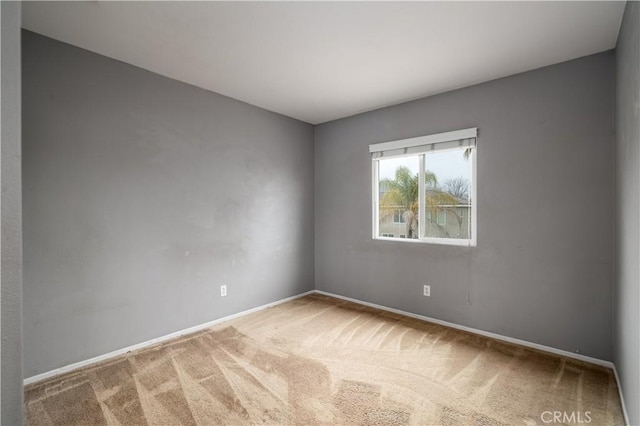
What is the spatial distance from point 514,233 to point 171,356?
130 inches

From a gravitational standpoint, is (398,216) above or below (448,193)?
below

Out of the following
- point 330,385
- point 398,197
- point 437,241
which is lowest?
point 330,385

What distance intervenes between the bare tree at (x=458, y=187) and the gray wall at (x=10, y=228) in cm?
341

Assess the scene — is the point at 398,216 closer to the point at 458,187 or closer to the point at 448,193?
the point at 448,193

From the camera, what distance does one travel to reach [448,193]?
3.42 metres

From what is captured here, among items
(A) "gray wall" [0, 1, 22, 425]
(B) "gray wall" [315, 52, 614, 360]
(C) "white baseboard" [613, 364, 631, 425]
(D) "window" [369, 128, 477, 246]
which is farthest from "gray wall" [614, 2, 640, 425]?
(A) "gray wall" [0, 1, 22, 425]

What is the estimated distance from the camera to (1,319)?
813mm

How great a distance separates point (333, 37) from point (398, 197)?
2.11 m

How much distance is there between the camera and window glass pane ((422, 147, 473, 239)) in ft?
10.8

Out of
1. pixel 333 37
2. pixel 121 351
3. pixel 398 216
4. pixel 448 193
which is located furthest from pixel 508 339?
pixel 121 351

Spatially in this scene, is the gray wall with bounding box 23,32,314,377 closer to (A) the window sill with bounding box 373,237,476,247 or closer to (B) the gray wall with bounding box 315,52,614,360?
(A) the window sill with bounding box 373,237,476,247

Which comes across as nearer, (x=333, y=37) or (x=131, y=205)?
(x=333, y=37)

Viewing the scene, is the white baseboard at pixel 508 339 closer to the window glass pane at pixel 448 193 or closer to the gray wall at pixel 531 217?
the gray wall at pixel 531 217

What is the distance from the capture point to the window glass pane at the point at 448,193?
3279 millimetres
